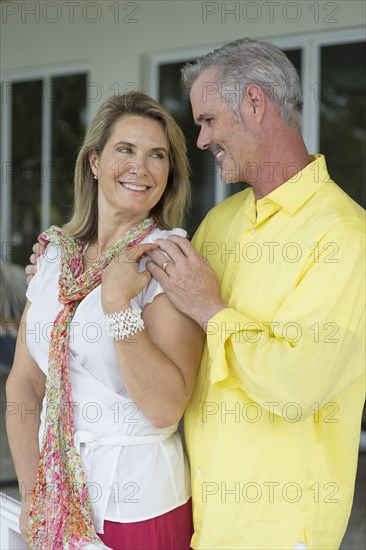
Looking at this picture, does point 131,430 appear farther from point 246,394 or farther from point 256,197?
point 256,197

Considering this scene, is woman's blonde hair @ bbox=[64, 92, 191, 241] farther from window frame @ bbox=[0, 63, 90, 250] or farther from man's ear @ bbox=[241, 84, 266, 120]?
window frame @ bbox=[0, 63, 90, 250]

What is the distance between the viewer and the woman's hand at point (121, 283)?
Answer: 5.43 ft

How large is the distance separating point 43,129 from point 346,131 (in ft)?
13.8

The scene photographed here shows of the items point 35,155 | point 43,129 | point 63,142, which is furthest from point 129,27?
point 35,155

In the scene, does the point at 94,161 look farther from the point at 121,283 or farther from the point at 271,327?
the point at 271,327

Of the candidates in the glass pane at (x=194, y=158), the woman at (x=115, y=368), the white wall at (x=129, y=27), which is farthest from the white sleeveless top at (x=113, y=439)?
the glass pane at (x=194, y=158)

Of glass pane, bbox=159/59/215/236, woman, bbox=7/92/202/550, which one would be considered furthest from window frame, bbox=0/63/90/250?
woman, bbox=7/92/202/550

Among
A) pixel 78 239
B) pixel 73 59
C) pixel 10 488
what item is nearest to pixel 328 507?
pixel 78 239

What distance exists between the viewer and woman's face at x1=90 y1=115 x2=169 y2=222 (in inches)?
73.2

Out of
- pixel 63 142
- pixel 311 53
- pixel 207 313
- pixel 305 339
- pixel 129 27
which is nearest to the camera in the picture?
pixel 305 339

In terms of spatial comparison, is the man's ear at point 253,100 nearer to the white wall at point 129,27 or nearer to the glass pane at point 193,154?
the white wall at point 129,27

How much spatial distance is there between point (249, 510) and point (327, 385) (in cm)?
38

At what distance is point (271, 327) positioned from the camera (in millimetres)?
1642

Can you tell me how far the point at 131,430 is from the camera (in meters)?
1.77
